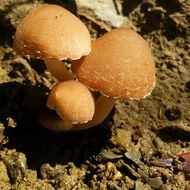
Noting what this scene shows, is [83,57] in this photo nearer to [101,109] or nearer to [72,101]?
[72,101]

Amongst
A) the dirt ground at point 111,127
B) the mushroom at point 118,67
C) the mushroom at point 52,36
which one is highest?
the mushroom at point 52,36

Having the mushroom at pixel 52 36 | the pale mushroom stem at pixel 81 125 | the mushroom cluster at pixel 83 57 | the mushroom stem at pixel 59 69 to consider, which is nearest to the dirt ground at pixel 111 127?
the pale mushroom stem at pixel 81 125

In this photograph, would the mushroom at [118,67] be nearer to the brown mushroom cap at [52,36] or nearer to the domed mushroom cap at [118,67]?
the domed mushroom cap at [118,67]

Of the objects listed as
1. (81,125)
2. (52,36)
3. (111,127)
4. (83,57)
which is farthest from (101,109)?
(52,36)

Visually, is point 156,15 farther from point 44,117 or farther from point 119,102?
point 44,117

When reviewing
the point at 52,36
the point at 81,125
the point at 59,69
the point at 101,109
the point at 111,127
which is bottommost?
the point at 111,127

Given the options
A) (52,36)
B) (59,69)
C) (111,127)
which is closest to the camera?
(52,36)

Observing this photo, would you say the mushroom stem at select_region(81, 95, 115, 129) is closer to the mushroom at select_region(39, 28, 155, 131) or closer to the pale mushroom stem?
the pale mushroom stem
